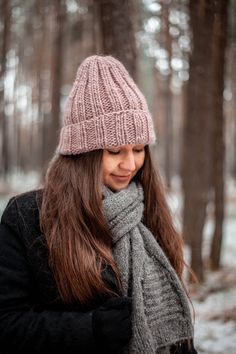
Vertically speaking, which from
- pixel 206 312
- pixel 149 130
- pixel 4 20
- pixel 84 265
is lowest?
pixel 206 312

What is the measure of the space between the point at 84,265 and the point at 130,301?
9.4 inches

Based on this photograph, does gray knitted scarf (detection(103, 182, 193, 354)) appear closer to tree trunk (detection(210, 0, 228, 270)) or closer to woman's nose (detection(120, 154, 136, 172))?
woman's nose (detection(120, 154, 136, 172))

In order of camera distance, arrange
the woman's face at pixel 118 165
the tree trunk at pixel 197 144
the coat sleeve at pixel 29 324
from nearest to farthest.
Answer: the coat sleeve at pixel 29 324, the woman's face at pixel 118 165, the tree trunk at pixel 197 144

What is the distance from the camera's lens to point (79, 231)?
1.79 metres

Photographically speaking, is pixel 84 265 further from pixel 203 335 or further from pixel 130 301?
pixel 203 335

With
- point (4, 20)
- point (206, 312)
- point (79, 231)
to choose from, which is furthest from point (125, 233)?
point (4, 20)

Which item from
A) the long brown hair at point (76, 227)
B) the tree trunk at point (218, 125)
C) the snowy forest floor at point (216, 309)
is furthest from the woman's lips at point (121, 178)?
the tree trunk at point (218, 125)

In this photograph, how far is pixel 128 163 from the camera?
6.15 feet

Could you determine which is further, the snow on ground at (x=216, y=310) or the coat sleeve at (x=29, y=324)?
the snow on ground at (x=216, y=310)

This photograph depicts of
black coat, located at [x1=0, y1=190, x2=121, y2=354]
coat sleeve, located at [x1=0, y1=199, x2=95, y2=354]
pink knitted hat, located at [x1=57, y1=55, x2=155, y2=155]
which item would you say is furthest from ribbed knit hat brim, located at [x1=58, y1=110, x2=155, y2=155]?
coat sleeve, located at [x1=0, y1=199, x2=95, y2=354]

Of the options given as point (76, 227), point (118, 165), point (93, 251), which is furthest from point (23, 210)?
point (118, 165)

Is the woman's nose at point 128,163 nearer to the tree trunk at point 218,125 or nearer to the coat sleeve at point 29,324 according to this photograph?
the coat sleeve at point 29,324

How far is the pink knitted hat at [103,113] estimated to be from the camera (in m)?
1.85

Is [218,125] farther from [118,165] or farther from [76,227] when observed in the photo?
[76,227]
